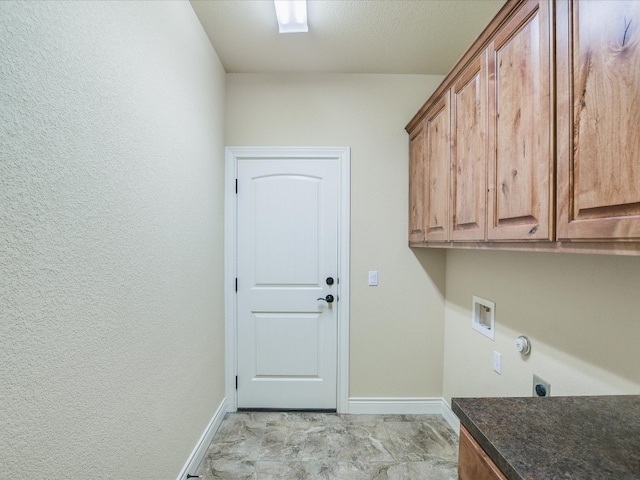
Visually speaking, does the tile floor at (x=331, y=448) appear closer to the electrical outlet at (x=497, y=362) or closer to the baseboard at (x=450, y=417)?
the baseboard at (x=450, y=417)

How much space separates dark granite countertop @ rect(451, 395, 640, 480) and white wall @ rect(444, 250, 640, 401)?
23 cm

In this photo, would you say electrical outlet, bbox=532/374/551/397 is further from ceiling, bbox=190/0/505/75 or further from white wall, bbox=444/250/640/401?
ceiling, bbox=190/0/505/75

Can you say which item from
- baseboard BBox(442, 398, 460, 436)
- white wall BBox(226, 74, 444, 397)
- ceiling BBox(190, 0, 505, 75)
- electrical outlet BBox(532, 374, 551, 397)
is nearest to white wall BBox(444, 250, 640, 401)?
electrical outlet BBox(532, 374, 551, 397)

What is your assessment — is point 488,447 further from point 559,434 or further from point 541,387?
point 541,387

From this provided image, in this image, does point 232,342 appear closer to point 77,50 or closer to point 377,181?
point 377,181

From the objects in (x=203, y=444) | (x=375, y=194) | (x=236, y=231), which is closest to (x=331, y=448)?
(x=203, y=444)

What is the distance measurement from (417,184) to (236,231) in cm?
144

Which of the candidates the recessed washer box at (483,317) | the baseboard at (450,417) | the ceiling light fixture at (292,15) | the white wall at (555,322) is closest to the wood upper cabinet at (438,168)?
the white wall at (555,322)

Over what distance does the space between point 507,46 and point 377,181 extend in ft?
4.31

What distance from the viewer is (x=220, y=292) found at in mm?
2297

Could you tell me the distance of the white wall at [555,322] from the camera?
107 centimetres

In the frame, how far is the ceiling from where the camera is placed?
1710 millimetres

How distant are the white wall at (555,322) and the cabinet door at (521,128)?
38 centimetres

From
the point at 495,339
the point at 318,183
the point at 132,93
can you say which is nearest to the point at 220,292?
the point at 318,183
